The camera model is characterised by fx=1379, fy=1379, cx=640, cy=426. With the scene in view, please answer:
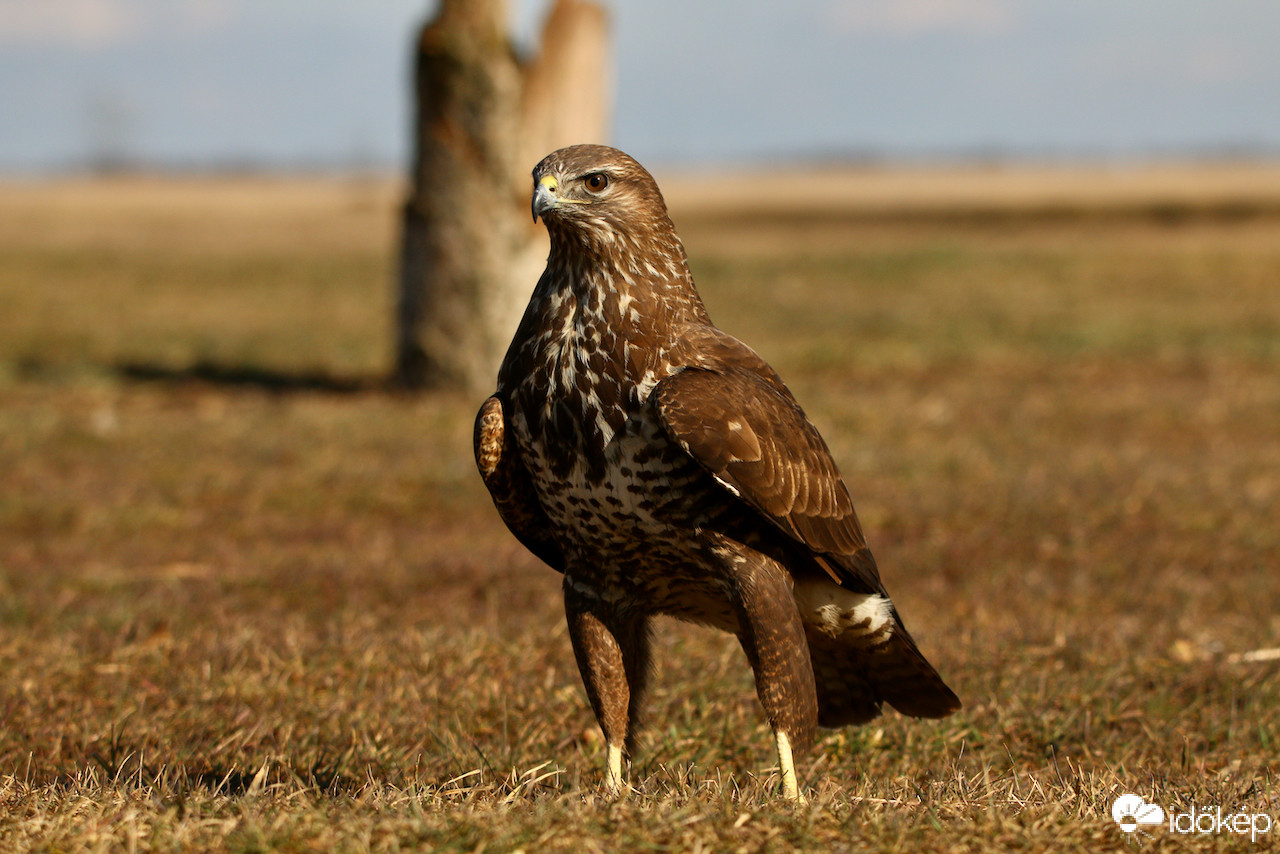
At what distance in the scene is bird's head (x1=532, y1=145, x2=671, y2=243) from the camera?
3.59 m

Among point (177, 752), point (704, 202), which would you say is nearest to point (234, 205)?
point (704, 202)

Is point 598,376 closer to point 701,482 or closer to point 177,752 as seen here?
point 701,482

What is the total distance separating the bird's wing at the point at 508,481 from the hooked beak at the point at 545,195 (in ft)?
1.68

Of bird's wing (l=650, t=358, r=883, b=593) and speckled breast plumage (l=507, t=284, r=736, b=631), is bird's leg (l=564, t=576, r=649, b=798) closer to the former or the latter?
speckled breast plumage (l=507, t=284, r=736, b=631)

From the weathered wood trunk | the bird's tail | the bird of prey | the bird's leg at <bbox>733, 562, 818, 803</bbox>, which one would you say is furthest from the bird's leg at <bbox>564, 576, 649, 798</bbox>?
the weathered wood trunk

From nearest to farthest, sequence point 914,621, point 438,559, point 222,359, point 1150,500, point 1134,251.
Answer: point 914,621 → point 438,559 → point 1150,500 → point 222,359 → point 1134,251

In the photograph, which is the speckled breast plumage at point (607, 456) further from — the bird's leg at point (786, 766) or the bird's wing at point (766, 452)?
the bird's leg at point (786, 766)

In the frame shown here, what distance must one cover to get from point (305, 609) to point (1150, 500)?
16.2ft

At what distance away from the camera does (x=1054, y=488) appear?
328 inches

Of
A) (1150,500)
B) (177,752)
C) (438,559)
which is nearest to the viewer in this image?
(177,752)

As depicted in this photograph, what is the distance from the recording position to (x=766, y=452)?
3447mm

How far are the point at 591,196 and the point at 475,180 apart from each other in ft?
26.0

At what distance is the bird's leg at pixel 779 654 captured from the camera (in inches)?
137

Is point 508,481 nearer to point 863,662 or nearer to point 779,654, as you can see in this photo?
point 779,654
